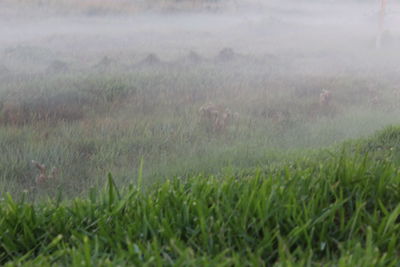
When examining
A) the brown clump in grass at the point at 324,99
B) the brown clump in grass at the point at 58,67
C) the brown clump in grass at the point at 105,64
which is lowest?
the brown clump in grass at the point at 58,67

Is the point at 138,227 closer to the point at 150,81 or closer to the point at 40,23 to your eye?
the point at 150,81

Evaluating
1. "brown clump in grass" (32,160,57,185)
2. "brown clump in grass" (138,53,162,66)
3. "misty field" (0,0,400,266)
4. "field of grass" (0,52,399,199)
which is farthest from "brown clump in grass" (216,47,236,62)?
"brown clump in grass" (32,160,57,185)

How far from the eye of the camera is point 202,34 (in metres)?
20.9

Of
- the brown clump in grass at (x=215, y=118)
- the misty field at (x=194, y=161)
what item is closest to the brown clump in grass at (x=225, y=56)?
the misty field at (x=194, y=161)

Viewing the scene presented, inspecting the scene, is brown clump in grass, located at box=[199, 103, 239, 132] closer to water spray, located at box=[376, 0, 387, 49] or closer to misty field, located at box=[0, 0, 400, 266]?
misty field, located at box=[0, 0, 400, 266]

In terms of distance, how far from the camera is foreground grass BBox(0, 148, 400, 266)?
1.62 m

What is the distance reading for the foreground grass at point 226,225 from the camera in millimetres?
1620

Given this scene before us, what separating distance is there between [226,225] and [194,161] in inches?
114

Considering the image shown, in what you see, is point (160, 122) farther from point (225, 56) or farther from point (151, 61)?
point (225, 56)

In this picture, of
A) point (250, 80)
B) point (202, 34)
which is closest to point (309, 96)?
point (250, 80)

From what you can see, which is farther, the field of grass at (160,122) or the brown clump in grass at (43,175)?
the field of grass at (160,122)

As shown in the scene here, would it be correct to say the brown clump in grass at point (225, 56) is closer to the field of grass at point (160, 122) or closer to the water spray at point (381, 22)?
the field of grass at point (160, 122)

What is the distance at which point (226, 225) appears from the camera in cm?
187

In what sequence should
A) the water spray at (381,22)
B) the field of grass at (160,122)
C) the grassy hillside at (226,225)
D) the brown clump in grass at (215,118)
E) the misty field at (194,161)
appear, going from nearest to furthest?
the grassy hillside at (226,225), the misty field at (194,161), the field of grass at (160,122), the brown clump in grass at (215,118), the water spray at (381,22)
